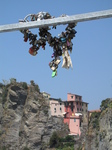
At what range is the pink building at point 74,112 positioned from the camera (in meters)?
70.2

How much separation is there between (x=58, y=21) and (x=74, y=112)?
231 ft

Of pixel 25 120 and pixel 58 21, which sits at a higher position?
pixel 25 120

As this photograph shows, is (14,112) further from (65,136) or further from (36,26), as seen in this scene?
(36,26)

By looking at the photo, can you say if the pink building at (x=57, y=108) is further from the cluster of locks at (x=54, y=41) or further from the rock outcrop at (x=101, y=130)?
the cluster of locks at (x=54, y=41)

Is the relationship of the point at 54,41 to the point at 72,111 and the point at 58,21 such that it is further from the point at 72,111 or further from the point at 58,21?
the point at 72,111

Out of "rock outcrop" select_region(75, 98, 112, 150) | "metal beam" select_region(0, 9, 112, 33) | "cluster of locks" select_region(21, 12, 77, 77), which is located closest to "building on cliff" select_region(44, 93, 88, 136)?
"rock outcrop" select_region(75, 98, 112, 150)

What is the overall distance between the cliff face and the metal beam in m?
61.9

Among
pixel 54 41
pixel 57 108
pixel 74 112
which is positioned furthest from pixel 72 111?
pixel 54 41

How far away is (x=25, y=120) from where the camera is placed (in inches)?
2667

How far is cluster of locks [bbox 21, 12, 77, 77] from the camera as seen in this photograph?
13.3ft

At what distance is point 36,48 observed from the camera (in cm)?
441

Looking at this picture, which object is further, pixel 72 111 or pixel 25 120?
pixel 72 111

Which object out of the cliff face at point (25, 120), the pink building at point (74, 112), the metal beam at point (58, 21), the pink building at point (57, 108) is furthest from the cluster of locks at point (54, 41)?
the pink building at point (57, 108)

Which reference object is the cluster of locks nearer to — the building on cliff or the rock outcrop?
the rock outcrop
